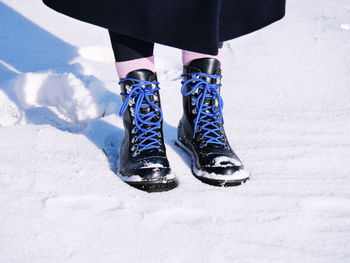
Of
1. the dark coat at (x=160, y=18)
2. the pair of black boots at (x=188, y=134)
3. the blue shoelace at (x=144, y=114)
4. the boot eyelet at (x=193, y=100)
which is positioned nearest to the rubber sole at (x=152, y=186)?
the pair of black boots at (x=188, y=134)

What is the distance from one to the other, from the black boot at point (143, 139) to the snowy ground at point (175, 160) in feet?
0.12

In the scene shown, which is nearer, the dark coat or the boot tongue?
the dark coat

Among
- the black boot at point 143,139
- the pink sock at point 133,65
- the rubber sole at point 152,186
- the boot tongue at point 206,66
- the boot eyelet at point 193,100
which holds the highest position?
the boot tongue at point 206,66

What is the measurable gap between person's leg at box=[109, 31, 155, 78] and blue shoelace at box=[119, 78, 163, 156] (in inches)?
1.6

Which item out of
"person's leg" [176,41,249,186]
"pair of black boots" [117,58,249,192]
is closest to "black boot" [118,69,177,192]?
"pair of black boots" [117,58,249,192]

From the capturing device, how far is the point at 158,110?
4.39ft

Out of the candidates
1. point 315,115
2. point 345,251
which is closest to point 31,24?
point 315,115

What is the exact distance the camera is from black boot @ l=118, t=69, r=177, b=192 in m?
1.24

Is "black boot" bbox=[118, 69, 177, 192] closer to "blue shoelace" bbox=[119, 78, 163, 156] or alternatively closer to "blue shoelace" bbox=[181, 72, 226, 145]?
"blue shoelace" bbox=[119, 78, 163, 156]

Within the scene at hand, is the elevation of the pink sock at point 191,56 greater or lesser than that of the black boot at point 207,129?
greater

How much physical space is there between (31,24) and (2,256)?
1982 mm

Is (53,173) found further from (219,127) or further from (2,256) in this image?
(219,127)

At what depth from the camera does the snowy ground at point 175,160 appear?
3.33 ft

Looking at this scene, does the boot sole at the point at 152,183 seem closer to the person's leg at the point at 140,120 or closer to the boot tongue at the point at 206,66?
the person's leg at the point at 140,120
